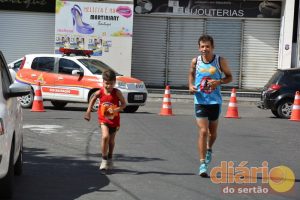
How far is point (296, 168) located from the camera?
962cm

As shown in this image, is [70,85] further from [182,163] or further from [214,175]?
[214,175]

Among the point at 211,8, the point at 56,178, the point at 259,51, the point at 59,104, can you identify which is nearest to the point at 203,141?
the point at 56,178

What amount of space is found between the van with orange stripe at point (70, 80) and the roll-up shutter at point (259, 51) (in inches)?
467

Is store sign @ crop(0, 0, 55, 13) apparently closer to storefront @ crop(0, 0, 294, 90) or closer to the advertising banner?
storefront @ crop(0, 0, 294, 90)

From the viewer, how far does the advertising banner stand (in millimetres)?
28156

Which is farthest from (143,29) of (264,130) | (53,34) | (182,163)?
(182,163)

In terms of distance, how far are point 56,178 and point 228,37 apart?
885 inches

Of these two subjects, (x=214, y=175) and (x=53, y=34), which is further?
(x=53, y=34)

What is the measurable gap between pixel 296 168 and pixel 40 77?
11318mm

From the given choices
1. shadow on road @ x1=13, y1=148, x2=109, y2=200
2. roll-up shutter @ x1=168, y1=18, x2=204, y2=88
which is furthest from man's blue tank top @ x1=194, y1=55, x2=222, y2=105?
roll-up shutter @ x1=168, y1=18, x2=204, y2=88

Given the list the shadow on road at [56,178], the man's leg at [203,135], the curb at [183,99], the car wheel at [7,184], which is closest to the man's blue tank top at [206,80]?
the man's leg at [203,135]

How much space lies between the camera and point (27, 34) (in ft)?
98.1

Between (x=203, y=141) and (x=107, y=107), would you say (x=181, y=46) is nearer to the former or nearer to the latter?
(x=107, y=107)

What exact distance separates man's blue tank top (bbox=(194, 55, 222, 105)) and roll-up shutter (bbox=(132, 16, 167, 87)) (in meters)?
21.6
